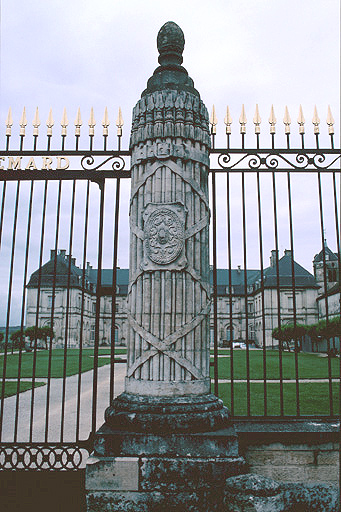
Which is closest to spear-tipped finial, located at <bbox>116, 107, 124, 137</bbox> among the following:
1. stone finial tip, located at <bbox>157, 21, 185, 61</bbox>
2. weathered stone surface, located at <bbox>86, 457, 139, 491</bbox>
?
stone finial tip, located at <bbox>157, 21, 185, 61</bbox>

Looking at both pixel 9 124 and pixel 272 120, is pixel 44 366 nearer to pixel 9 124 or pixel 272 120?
pixel 9 124

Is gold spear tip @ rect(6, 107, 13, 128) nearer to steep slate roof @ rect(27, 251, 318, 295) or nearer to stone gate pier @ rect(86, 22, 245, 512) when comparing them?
stone gate pier @ rect(86, 22, 245, 512)

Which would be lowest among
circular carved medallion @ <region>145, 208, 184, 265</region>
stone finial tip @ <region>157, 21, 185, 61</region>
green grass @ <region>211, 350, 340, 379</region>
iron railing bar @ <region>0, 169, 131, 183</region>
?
green grass @ <region>211, 350, 340, 379</region>

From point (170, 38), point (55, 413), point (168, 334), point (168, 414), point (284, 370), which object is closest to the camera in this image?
point (168, 414)

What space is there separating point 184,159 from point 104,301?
4096cm

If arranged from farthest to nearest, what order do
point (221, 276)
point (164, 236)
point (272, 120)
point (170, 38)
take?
point (221, 276), point (272, 120), point (170, 38), point (164, 236)

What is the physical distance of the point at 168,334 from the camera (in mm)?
3463

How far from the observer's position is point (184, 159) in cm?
373

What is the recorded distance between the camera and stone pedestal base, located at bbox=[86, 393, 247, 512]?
2.99 metres

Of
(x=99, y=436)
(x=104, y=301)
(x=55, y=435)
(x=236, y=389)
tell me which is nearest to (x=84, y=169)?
(x=99, y=436)

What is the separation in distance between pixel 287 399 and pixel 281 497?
660 centimetres

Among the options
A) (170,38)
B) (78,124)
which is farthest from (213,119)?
(78,124)

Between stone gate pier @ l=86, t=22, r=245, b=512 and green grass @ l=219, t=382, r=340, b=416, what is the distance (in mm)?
4057

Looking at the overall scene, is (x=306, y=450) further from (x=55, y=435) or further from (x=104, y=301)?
(x=104, y=301)
